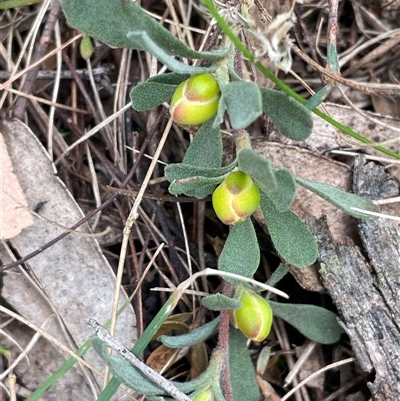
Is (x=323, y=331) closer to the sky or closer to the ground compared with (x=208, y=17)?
closer to the ground

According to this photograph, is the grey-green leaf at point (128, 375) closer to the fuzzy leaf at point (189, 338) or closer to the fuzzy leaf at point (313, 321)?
the fuzzy leaf at point (189, 338)

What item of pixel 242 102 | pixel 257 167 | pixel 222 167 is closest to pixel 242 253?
pixel 222 167

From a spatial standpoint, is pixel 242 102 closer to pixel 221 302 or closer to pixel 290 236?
pixel 290 236

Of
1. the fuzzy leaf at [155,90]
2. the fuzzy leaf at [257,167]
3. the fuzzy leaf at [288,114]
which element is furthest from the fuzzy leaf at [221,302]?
the fuzzy leaf at [155,90]

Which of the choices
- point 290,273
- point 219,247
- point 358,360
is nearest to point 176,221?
point 219,247

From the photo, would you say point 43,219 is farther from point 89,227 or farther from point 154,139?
point 154,139
